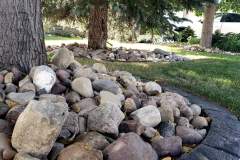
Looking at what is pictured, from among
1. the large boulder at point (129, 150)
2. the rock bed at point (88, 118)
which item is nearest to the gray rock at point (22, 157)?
the rock bed at point (88, 118)

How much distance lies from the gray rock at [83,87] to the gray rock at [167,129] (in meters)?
0.60

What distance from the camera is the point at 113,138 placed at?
9.29 ft

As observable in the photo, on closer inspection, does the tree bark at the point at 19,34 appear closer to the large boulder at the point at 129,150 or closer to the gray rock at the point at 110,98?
the gray rock at the point at 110,98

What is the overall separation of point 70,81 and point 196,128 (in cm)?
106

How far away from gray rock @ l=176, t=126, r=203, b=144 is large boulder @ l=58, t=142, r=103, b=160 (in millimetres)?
825

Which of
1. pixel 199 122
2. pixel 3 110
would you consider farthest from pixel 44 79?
pixel 199 122

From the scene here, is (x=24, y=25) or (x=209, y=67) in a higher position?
(x=24, y=25)

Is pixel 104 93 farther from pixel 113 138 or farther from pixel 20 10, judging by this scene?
pixel 20 10

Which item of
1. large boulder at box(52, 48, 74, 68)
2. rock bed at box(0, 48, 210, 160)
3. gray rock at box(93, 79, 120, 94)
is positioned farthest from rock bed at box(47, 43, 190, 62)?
gray rock at box(93, 79, 120, 94)

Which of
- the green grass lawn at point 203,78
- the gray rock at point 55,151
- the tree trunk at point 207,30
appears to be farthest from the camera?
the tree trunk at point 207,30

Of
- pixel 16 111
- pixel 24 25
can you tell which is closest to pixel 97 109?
pixel 16 111

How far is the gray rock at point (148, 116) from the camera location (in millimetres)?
3150

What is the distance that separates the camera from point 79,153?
2422 mm

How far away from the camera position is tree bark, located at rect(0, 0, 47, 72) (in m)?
3.59
